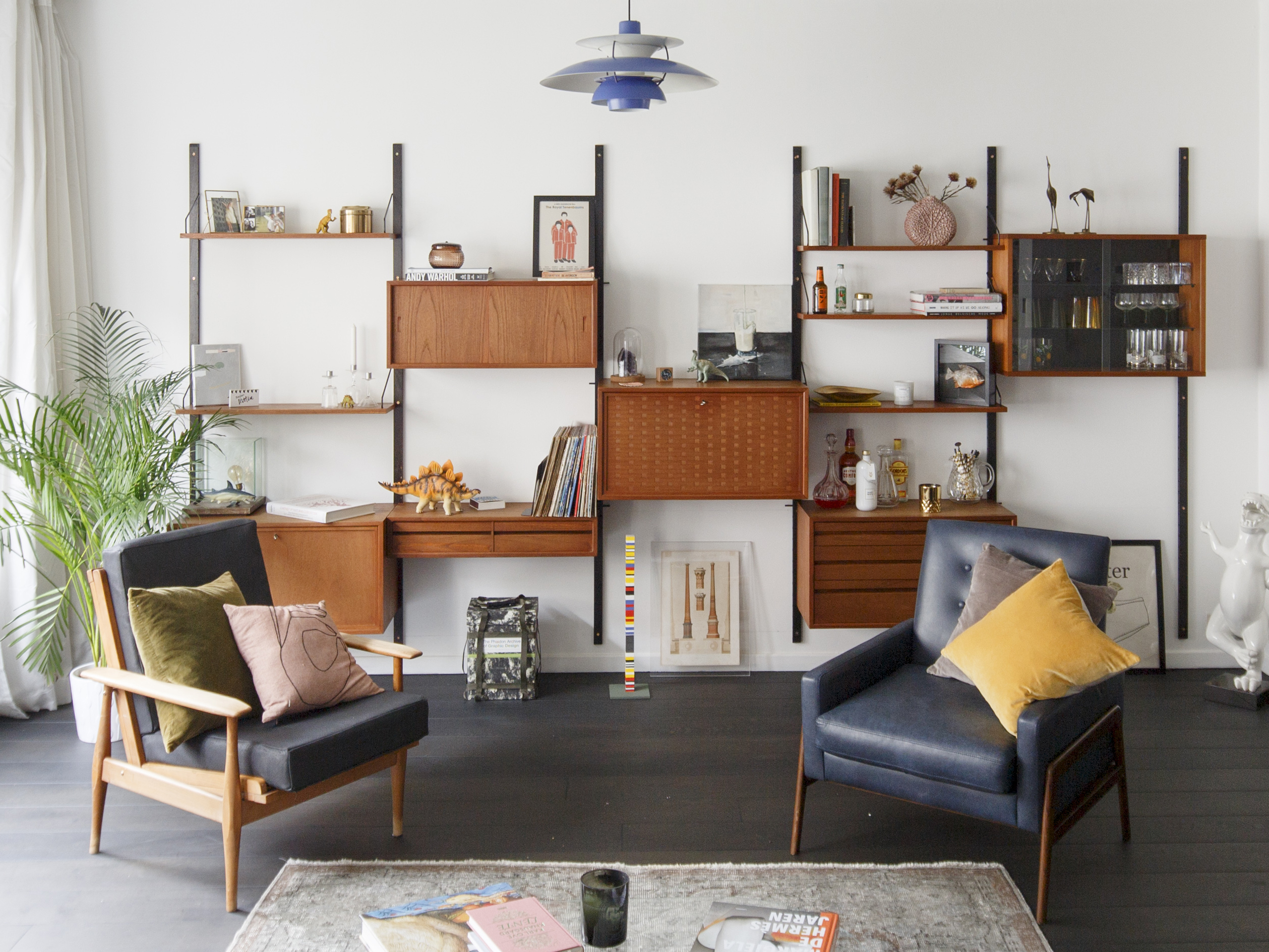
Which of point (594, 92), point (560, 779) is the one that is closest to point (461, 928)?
point (560, 779)

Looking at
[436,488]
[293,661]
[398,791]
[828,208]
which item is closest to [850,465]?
[828,208]

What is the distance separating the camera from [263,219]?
15.0ft

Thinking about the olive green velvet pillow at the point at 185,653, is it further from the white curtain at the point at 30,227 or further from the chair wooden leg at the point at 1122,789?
the chair wooden leg at the point at 1122,789

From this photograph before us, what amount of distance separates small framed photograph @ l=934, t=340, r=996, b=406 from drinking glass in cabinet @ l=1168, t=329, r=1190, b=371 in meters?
0.71

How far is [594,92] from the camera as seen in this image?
3.11m

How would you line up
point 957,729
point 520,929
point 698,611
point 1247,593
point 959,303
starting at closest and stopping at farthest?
point 520,929 < point 957,729 < point 1247,593 < point 959,303 < point 698,611

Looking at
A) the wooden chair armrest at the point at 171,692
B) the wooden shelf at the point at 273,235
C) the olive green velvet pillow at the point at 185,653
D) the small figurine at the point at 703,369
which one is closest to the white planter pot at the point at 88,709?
the wooden chair armrest at the point at 171,692

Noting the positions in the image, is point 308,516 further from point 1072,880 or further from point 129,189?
point 1072,880

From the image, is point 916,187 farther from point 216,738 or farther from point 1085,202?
point 216,738

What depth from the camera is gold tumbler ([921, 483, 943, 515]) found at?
176 inches

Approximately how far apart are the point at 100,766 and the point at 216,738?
0.47 m

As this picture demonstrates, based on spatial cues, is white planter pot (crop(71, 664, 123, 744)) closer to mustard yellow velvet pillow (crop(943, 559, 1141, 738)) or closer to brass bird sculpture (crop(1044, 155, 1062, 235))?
mustard yellow velvet pillow (crop(943, 559, 1141, 738))

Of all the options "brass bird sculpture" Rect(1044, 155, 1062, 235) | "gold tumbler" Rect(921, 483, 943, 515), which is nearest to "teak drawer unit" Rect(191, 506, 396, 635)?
"gold tumbler" Rect(921, 483, 943, 515)

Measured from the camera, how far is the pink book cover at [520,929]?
6.59 ft
